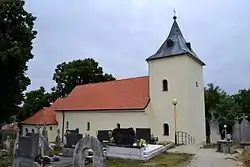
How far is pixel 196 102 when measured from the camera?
2908 centimetres

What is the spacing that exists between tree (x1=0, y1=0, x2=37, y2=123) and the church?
29.7 feet

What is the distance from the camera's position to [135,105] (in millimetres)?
29641

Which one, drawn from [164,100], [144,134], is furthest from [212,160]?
[164,100]

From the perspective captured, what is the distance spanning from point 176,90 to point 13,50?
13.9 meters

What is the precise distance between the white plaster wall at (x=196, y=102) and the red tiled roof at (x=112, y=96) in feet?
13.8

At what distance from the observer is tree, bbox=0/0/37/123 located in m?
23.5

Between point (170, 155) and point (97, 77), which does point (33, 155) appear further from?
point (97, 77)

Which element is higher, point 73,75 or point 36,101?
point 73,75

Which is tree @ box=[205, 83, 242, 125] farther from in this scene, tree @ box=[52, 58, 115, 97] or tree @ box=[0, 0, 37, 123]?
tree @ box=[0, 0, 37, 123]

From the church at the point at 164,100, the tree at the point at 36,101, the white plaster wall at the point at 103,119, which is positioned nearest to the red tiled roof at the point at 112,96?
the church at the point at 164,100

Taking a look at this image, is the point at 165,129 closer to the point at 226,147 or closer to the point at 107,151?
the point at 226,147

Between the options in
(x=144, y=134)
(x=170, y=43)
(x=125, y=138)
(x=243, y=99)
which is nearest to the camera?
(x=125, y=138)

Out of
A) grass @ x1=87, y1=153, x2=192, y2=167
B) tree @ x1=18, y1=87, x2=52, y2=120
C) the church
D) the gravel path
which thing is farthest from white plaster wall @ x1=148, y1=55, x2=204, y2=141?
tree @ x1=18, y1=87, x2=52, y2=120

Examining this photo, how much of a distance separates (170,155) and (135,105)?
35.7 feet
